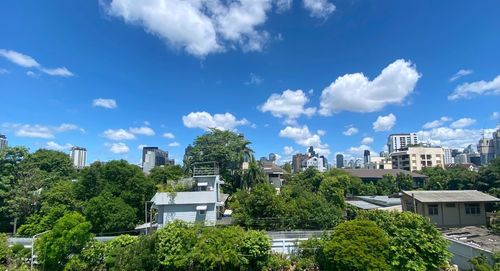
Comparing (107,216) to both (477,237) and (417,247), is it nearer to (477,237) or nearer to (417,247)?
(417,247)

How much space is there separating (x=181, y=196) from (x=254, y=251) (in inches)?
404

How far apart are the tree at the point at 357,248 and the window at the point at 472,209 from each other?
56.2ft

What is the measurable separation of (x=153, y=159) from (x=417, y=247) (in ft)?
254

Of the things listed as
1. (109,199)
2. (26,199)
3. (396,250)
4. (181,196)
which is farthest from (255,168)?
(26,199)

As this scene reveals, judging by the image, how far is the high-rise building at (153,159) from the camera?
240 ft

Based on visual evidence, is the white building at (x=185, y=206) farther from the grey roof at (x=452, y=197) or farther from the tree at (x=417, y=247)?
the grey roof at (x=452, y=197)

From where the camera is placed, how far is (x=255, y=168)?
31.6m

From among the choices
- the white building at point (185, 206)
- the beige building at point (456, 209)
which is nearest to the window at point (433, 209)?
the beige building at point (456, 209)

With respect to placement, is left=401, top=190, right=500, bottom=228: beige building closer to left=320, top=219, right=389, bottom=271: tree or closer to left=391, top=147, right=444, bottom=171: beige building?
left=320, top=219, right=389, bottom=271: tree

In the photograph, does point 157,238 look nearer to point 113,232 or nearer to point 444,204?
point 113,232

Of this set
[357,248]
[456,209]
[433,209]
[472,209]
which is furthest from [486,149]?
[357,248]

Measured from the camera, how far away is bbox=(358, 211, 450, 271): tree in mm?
13305

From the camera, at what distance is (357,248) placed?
1291 cm

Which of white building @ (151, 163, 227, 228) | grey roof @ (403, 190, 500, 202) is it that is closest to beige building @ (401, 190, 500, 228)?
grey roof @ (403, 190, 500, 202)
